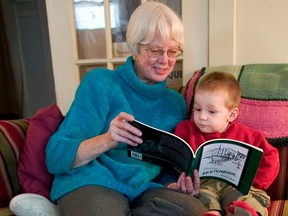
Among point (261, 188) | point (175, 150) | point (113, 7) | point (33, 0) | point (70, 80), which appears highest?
point (33, 0)

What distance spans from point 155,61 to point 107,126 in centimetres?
31

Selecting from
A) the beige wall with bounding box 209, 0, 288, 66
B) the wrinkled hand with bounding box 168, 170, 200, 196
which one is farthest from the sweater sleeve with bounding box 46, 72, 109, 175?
the beige wall with bounding box 209, 0, 288, 66

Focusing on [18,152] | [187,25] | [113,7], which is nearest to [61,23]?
[113,7]

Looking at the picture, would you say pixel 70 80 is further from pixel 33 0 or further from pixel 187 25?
pixel 33 0

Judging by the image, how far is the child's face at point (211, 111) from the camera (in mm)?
1186

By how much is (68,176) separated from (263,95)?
32.5 inches

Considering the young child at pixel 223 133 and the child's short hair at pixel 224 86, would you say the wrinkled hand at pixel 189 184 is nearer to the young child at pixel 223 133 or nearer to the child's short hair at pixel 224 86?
the young child at pixel 223 133

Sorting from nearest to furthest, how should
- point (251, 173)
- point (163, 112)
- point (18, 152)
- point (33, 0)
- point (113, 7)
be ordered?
point (251, 173) < point (18, 152) < point (163, 112) < point (113, 7) < point (33, 0)

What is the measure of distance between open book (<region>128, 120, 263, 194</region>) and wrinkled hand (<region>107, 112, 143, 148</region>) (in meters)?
0.02

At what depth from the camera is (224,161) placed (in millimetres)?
1030

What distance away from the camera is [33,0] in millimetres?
3168

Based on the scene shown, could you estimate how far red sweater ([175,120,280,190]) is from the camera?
3.94 feet

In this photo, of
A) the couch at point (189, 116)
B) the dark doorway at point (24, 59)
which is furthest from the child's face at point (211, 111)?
the dark doorway at point (24, 59)

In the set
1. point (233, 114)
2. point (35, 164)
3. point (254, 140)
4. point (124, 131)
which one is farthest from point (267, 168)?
point (35, 164)
